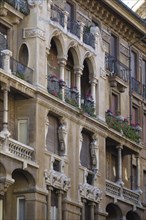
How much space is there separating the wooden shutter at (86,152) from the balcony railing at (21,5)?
289 inches

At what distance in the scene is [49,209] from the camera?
44656 mm

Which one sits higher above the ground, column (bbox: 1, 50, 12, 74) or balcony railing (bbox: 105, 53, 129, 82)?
balcony railing (bbox: 105, 53, 129, 82)

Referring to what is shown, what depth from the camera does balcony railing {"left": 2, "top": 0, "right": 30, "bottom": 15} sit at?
45219 millimetres

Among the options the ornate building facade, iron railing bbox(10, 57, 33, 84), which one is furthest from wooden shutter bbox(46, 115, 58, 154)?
iron railing bbox(10, 57, 33, 84)

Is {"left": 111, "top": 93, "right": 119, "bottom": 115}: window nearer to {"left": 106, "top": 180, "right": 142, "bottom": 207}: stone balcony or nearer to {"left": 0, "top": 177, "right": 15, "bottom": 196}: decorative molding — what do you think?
{"left": 106, "top": 180, "right": 142, "bottom": 207}: stone balcony

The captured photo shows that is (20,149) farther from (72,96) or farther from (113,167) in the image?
(113,167)

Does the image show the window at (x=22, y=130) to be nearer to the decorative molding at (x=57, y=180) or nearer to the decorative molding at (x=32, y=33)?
the decorative molding at (x=57, y=180)

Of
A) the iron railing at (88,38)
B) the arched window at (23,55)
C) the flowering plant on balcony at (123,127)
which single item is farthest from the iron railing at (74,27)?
the flowering plant on balcony at (123,127)

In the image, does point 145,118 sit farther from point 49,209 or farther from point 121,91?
point 49,209

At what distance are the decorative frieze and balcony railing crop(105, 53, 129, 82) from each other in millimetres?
7944

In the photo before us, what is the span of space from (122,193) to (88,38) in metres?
8.91

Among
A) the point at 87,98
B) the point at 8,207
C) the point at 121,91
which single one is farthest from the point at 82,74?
the point at 8,207

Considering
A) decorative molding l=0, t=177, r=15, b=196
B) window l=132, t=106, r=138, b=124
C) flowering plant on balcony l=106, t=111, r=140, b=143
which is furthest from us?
window l=132, t=106, r=138, b=124

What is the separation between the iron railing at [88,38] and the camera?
50.3m
